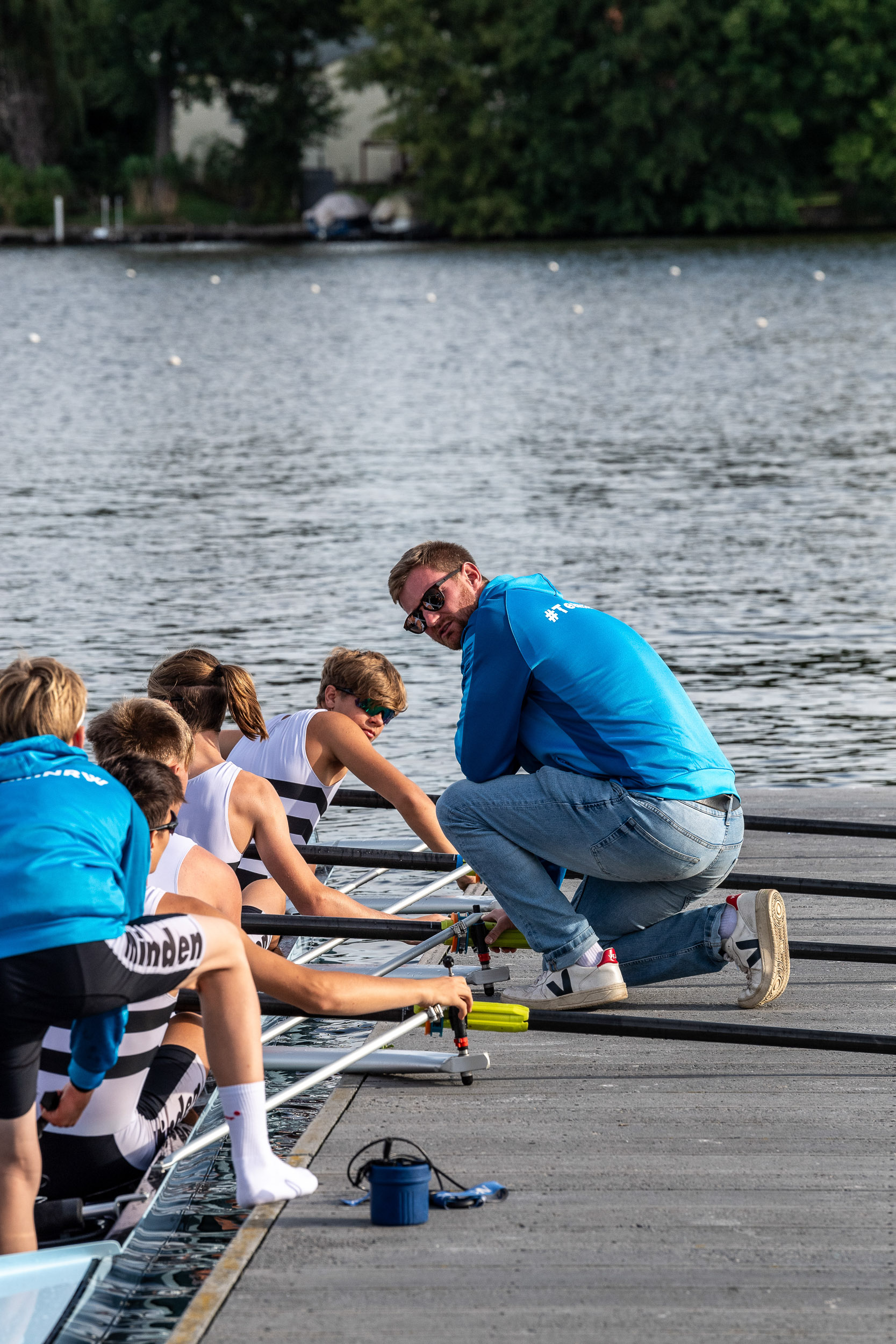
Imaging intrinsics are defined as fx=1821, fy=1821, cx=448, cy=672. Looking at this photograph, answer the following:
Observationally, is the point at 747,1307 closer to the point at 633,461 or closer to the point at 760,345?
the point at 633,461

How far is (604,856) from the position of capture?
16.9 ft

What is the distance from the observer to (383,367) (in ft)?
99.9

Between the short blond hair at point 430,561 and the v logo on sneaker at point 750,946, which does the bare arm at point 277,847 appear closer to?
the short blond hair at point 430,561

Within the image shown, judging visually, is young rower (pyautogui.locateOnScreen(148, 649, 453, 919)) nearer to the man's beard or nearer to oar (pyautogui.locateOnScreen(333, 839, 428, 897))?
the man's beard

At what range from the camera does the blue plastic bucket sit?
3.79 metres

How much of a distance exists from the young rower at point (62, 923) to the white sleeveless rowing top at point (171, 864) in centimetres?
54

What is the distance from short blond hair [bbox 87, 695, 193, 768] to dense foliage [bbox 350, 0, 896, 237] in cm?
6457

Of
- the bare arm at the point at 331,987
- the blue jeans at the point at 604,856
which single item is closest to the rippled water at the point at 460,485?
the blue jeans at the point at 604,856


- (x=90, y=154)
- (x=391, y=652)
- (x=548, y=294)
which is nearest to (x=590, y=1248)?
(x=391, y=652)

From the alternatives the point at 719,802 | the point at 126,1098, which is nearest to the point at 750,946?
the point at 719,802

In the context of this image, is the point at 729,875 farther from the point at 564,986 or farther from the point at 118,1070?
the point at 118,1070

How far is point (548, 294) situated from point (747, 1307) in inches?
1668

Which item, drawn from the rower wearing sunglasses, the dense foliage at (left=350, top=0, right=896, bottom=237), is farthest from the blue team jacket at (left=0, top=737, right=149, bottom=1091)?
the dense foliage at (left=350, top=0, right=896, bottom=237)

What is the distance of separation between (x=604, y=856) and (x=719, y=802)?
0.36 meters
